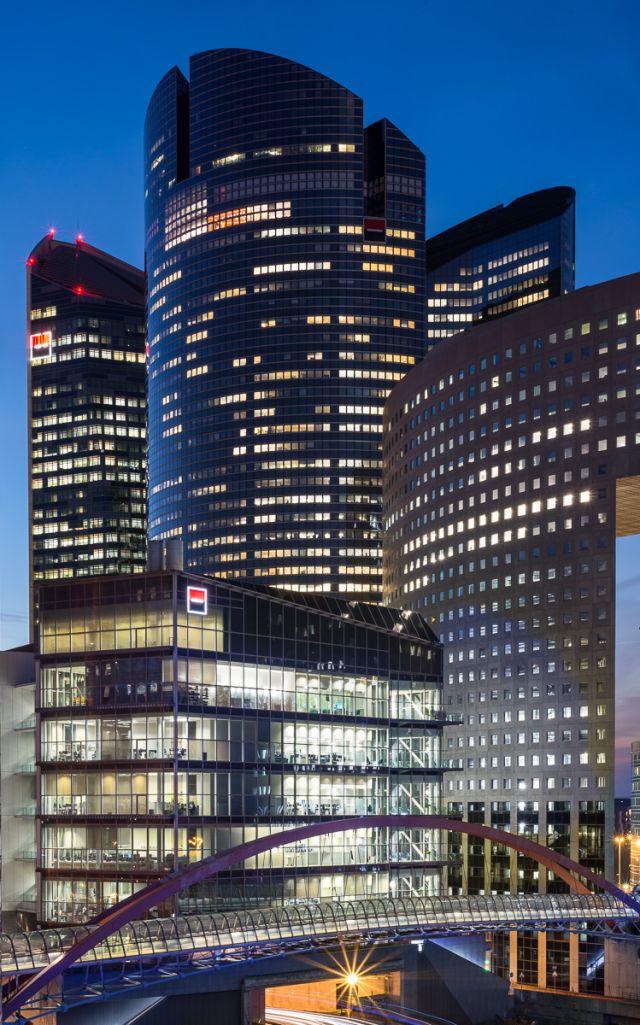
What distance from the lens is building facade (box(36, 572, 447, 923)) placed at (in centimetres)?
9188

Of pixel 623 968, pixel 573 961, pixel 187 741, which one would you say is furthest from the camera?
pixel 573 961

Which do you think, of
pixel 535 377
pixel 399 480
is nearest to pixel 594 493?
pixel 535 377

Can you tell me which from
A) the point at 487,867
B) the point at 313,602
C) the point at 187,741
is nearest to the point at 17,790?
the point at 187,741

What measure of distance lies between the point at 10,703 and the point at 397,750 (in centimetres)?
3479

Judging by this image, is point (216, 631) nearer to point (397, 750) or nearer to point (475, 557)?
point (397, 750)

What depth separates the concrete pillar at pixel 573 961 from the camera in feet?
422

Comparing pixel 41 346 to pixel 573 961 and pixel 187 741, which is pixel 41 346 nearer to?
pixel 187 741

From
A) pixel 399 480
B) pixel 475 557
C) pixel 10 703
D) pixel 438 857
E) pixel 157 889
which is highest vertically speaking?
pixel 399 480

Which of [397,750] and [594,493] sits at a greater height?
[594,493]

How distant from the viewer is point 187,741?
304 ft

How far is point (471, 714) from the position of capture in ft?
540

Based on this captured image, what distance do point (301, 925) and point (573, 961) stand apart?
236 ft

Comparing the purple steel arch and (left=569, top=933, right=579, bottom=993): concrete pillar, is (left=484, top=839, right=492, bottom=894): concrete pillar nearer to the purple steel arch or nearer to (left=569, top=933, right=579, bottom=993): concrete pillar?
(left=569, top=933, right=579, bottom=993): concrete pillar

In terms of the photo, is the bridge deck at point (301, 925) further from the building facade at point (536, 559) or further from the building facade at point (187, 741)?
the building facade at point (536, 559)
